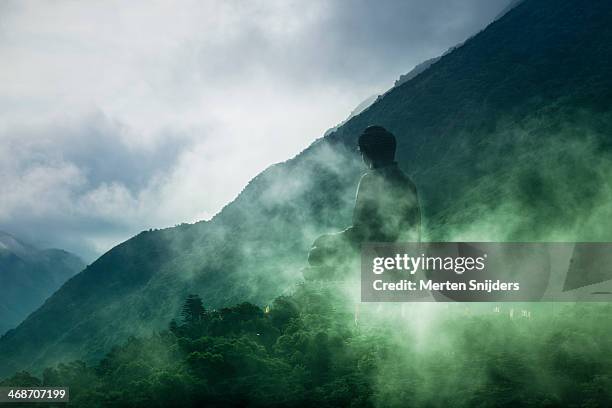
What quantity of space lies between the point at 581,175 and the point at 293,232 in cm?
4724

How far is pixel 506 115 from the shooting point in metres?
77.9

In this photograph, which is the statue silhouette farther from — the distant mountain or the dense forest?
the distant mountain

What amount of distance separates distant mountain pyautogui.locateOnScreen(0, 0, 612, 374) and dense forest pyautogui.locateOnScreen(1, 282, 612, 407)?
120 feet

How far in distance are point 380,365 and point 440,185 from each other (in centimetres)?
6459

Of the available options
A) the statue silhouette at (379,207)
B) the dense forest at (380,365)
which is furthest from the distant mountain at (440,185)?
the statue silhouette at (379,207)

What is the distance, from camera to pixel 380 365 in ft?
26.5

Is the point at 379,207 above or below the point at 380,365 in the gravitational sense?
above

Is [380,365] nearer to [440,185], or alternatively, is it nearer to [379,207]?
[379,207]

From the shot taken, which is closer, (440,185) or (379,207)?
(379,207)

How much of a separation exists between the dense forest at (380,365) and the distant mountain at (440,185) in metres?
36.7

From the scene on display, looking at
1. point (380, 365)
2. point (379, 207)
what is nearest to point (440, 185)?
point (380, 365)

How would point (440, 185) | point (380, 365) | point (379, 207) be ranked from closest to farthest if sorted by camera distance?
1. point (379, 207)
2. point (380, 365)
3. point (440, 185)

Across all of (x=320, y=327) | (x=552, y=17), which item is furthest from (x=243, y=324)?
(x=552, y=17)

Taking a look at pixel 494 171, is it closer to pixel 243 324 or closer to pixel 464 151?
pixel 464 151
